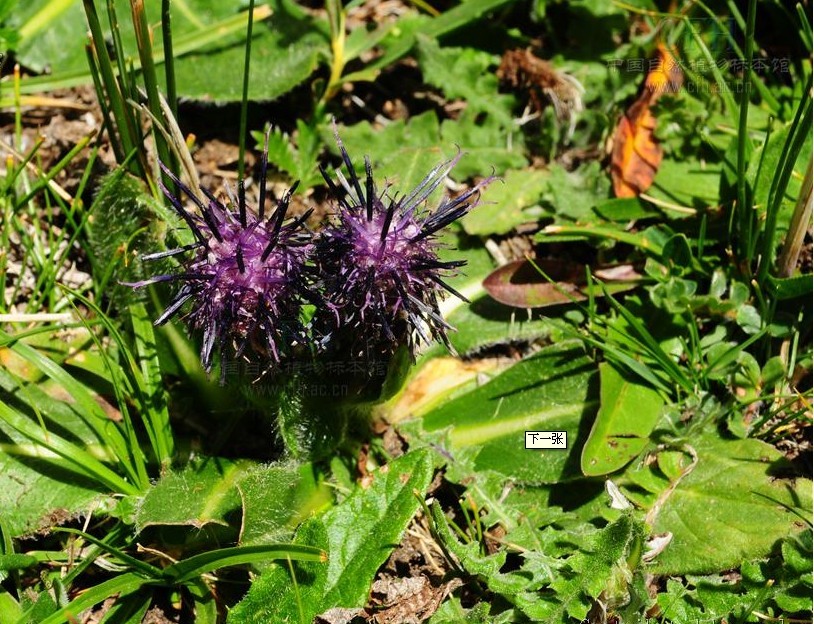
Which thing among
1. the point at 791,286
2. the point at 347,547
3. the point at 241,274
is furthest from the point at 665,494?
the point at 241,274

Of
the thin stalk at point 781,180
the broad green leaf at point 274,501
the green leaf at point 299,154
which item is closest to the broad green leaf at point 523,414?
the broad green leaf at point 274,501

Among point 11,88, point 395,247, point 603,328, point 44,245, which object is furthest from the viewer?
point 11,88

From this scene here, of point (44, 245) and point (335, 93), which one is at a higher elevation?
point (335, 93)

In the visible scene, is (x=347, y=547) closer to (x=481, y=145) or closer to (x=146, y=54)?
(x=146, y=54)

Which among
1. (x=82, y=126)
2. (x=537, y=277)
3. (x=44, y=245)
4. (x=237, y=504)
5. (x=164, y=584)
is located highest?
(x=82, y=126)

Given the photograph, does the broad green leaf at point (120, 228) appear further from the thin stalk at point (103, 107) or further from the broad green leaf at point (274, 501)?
the broad green leaf at point (274, 501)

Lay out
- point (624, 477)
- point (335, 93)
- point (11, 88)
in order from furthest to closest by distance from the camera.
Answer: point (335, 93)
point (11, 88)
point (624, 477)

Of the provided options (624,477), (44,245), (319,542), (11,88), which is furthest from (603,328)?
(11,88)

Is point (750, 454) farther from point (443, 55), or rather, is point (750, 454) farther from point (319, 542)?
point (443, 55)
